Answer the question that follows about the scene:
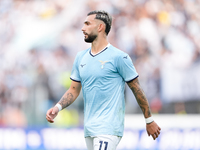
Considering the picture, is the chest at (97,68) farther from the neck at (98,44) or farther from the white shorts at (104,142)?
the white shorts at (104,142)

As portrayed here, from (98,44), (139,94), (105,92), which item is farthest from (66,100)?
(139,94)

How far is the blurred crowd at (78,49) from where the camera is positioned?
11.1 m

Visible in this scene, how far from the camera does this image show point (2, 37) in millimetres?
12992

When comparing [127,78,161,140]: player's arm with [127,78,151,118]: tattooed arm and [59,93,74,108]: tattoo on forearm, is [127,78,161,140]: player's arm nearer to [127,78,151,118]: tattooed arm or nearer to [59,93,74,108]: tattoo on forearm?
[127,78,151,118]: tattooed arm

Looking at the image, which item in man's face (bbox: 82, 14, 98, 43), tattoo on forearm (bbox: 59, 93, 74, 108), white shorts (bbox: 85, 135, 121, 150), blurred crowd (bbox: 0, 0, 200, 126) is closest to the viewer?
white shorts (bbox: 85, 135, 121, 150)

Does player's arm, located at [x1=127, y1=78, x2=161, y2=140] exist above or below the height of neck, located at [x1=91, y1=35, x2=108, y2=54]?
below

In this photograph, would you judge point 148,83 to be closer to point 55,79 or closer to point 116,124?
point 55,79

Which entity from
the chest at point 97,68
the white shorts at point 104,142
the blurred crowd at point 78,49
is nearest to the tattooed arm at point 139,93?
the chest at point 97,68

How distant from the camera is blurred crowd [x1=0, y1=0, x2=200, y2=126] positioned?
36.3 feet

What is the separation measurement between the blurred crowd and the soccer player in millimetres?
6465

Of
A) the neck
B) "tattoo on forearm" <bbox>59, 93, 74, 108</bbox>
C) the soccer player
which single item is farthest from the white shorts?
→ the neck

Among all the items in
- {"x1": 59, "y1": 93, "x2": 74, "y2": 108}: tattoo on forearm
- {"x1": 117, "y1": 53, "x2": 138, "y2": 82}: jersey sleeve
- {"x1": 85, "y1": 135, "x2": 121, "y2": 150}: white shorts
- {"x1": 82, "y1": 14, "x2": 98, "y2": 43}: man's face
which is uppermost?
{"x1": 82, "y1": 14, "x2": 98, "y2": 43}: man's face

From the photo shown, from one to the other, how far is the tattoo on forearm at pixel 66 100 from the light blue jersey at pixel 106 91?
0.92 feet

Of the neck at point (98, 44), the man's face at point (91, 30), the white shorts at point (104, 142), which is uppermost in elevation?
the man's face at point (91, 30)
